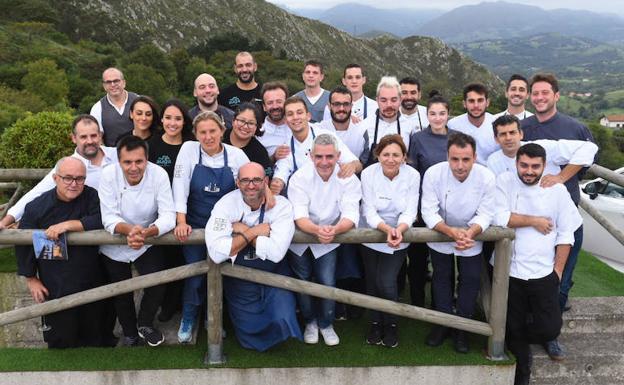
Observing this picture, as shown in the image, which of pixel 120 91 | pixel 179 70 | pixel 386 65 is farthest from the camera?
pixel 386 65

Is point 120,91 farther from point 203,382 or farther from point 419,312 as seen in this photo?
point 419,312

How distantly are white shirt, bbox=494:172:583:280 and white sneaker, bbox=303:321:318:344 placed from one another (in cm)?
192

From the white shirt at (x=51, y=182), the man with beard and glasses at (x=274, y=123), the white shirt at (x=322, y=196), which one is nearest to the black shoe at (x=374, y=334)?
the white shirt at (x=322, y=196)

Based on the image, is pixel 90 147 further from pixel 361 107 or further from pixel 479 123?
pixel 479 123

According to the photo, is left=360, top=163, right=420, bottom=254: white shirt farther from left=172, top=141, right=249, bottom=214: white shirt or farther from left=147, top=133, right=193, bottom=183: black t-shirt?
left=147, top=133, right=193, bottom=183: black t-shirt

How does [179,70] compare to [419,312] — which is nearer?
[419,312]

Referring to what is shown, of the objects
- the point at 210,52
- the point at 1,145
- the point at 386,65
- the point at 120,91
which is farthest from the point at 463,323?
the point at 386,65

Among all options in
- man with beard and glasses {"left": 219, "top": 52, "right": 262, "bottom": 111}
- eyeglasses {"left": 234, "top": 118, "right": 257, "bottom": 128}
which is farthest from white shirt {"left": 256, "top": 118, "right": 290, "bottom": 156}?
man with beard and glasses {"left": 219, "top": 52, "right": 262, "bottom": 111}

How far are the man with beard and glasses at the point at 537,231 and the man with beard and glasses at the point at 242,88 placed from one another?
3.63 meters

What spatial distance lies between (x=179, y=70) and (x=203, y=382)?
171 ft

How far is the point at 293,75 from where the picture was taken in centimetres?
6312

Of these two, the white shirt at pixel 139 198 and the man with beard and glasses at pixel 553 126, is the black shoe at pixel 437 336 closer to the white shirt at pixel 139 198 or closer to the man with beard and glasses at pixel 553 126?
the man with beard and glasses at pixel 553 126

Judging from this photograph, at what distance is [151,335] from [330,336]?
166 cm

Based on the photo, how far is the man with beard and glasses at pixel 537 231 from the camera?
436 centimetres
